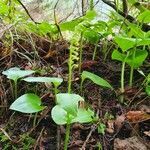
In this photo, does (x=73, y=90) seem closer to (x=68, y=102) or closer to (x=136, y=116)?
(x=136, y=116)

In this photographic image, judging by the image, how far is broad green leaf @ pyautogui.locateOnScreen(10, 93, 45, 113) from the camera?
3.77 feet

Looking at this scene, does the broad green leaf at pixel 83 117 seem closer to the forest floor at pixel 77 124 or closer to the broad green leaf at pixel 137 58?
the forest floor at pixel 77 124

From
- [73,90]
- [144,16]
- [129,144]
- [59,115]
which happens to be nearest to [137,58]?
[144,16]

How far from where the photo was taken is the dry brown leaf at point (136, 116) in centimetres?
129

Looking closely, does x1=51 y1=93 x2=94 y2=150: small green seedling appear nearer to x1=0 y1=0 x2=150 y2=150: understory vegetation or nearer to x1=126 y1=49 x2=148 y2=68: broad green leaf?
x1=0 y1=0 x2=150 y2=150: understory vegetation

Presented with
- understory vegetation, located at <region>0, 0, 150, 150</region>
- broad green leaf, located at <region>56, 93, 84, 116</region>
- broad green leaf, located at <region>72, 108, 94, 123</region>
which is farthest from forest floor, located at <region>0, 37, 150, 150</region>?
broad green leaf, located at <region>56, 93, 84, 116</region>

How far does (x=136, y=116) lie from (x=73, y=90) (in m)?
0.33

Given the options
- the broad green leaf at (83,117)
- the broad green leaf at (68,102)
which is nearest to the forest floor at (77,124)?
the broad green leaf at (83,117)

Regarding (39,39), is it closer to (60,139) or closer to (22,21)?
(22,21)

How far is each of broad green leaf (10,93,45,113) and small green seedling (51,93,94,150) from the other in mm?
96

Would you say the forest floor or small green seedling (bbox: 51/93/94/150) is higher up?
small green seedling (bbox: 51/93/94/150)

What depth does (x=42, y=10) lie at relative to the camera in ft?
7.61

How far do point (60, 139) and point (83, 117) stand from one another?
148 millimetres

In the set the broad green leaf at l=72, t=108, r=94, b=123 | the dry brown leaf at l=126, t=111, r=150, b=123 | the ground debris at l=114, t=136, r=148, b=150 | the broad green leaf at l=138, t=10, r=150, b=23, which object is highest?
the broad green leaf at l=138, t=10, r=150, b=23
